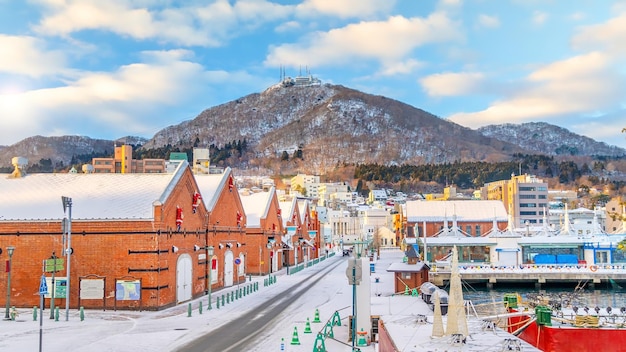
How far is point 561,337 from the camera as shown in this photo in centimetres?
2364

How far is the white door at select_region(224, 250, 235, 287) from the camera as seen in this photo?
51.1 meters

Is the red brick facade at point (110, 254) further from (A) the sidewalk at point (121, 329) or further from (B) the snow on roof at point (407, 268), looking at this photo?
(B) the snow on roof at point (407, 268)

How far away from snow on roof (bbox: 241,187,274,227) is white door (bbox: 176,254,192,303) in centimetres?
2649

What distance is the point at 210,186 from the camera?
52188 millimetres

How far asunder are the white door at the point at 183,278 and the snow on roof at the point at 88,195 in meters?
4.97

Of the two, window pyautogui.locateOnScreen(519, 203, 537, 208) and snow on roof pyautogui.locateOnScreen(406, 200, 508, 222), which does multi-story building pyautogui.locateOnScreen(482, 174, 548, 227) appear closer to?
window pyautogui.locateOnScreen(519, 203, 537, 208)

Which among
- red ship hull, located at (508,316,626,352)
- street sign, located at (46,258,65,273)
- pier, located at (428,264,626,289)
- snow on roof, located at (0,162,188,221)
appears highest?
snow on roof, located at (0,162,188,221)

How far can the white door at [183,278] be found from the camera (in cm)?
3950

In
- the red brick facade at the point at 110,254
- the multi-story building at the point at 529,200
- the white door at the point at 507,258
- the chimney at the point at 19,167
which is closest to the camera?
the red brick facade at the point at 110,254

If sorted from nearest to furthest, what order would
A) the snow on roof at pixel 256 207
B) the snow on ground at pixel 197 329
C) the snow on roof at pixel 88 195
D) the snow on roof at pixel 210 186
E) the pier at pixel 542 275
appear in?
1. the snow on ground at pixel 197 329
2. the snow on roof at pixel 88 195
3. the snow on roof at pixel 210 186
4. the pier at pixel 542 275
5. the snow on roof at pixel 256 207

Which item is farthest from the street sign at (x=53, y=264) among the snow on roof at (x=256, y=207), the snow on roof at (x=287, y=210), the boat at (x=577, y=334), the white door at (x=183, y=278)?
the snow on roof at (x=287, y=210)

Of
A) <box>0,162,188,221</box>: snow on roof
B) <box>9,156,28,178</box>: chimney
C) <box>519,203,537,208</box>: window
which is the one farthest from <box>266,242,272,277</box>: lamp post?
<box>519,203,537,208</box>: window

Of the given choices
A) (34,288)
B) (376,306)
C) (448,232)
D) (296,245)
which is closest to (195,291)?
(34,288)

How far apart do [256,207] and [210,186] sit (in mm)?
20146
